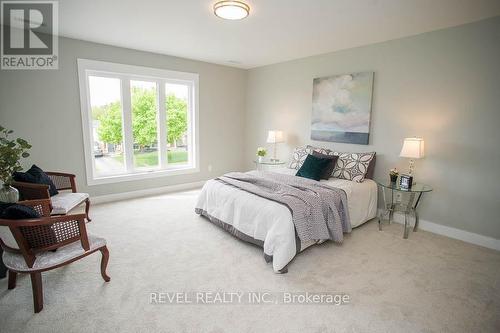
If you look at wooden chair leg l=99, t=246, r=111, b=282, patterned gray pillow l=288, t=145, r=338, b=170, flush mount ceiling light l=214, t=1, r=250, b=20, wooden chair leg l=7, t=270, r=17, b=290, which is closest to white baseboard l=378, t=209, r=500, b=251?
patterned gray pillow l=288, t=145, r=338, b=170

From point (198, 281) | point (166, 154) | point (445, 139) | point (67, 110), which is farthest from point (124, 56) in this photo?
point (445, 139)

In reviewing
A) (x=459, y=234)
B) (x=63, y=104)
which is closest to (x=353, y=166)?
(x=459, y=234)

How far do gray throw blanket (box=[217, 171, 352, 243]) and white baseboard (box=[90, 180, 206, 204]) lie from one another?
2131 mm

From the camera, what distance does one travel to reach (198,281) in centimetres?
236

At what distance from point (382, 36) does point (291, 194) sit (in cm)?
252

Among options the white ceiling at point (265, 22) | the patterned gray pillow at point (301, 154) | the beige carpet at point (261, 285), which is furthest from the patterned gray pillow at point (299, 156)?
the white ceiling at point (265, 22)

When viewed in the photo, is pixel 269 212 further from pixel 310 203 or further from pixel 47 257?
pixel 47 257

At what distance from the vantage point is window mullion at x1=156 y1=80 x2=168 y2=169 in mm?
4918

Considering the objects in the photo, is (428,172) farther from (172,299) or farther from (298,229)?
(172,299)

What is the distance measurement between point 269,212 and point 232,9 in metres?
2.07

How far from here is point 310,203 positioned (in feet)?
9.35

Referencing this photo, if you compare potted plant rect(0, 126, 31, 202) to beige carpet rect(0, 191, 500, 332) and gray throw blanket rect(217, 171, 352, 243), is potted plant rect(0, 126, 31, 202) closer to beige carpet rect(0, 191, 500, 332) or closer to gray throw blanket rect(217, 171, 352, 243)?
beige carpet rect(0, 191, 500, 332)

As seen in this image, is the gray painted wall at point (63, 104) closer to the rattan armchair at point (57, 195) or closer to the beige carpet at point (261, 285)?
the rattan armchair at point (57, 195)

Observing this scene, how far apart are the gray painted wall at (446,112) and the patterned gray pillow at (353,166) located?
285 millimetres
